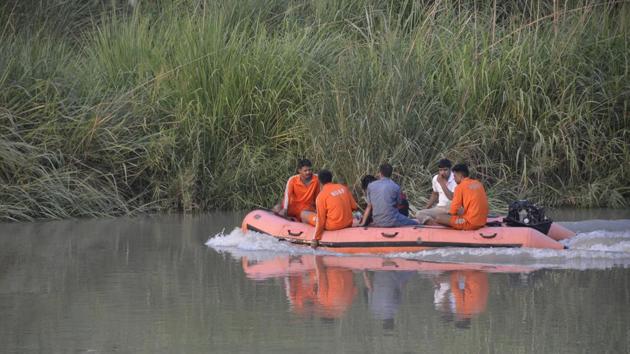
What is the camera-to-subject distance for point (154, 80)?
19.4 meters

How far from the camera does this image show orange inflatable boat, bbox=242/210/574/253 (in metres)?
13.3

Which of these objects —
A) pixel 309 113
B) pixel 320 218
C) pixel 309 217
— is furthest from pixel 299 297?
pixel 309 113

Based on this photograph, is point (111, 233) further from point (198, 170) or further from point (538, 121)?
point (538, 121)

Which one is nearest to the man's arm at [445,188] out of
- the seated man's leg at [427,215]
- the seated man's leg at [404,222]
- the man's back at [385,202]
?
the seated man's leg at [427,215]

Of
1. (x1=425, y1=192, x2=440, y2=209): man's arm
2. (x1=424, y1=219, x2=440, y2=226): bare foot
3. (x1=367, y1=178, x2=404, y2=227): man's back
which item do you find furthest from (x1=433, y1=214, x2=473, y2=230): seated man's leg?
(x1=425, y1=192, x2=440, y2=209): man's arm

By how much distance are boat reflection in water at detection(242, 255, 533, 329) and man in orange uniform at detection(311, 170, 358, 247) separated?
46 cm

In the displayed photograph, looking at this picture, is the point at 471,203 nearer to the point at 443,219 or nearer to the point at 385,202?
the point at 443,219

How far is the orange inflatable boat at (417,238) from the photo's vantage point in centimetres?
1326

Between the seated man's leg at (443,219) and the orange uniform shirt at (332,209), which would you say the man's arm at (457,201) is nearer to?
→ the seated man's leg at (443,219)

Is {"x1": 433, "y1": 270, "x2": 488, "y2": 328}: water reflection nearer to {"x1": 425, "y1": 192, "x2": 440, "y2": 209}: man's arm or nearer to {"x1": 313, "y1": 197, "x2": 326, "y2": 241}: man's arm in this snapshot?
{"x1": 313, "y1": 197, "x2": 326, "y2": 241}: man's arm

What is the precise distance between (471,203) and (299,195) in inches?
107

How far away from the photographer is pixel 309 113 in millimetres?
18641

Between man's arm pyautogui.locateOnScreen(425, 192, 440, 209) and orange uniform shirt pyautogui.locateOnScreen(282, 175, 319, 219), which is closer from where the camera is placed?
man's arm pyautogui.locateOnScreen(425, 192, 440, 209)

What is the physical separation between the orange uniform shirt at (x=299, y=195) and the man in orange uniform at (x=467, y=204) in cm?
230
